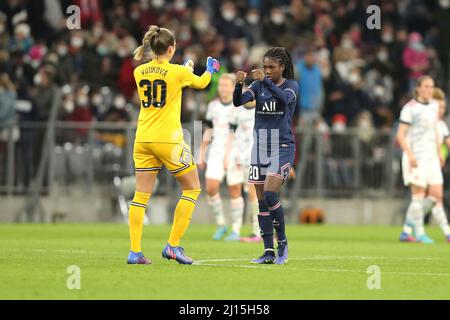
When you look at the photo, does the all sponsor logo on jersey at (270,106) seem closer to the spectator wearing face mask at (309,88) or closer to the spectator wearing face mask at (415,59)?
the spectator wearing face mask at (309,88)

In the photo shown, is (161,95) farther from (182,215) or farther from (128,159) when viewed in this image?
(128,159)

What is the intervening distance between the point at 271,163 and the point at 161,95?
57.8 inches

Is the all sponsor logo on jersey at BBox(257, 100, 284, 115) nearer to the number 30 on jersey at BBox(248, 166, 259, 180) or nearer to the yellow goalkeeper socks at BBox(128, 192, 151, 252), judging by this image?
the number 30 on jersey at BBox(248, 166, 259, 180)

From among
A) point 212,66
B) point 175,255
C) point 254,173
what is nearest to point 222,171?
point 254,173

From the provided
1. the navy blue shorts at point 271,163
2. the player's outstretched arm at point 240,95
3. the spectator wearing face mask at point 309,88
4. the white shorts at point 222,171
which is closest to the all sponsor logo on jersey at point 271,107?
the player's outstretched arm at point 240,95

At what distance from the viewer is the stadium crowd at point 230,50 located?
25438 millimetres

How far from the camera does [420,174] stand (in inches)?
772

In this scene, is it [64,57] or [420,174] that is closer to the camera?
[420,174]

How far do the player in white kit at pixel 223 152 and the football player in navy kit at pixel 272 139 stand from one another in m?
5.90

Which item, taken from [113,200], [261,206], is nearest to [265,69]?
[261,206]

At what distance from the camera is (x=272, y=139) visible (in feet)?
44.3

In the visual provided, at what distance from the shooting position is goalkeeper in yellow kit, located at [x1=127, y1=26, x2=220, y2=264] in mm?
13000

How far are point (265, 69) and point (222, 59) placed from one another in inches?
560
